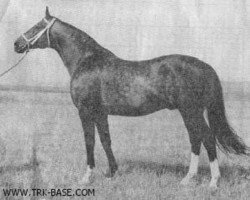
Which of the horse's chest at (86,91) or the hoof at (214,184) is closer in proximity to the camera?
the hoof at (214,184)

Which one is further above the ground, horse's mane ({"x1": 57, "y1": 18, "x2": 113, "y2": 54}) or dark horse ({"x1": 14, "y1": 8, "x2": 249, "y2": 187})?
horse's mane ({"x1": 57, "y1": 18, "x2": 113, "y2": 54})

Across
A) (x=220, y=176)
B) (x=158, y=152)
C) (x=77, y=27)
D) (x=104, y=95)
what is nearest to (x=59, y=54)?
(x=77, y=27)

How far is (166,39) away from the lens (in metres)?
3.26

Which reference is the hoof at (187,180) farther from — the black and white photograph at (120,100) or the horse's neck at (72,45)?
the horse's neck at (72,45)

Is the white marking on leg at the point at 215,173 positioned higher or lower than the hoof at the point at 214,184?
higher

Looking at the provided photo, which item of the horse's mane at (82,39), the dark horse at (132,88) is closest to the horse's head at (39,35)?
the dark horse at (132,88)

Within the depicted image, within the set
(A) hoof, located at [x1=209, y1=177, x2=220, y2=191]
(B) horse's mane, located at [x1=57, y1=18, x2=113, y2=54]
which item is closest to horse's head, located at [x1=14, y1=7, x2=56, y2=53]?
(B) horse's mane, located at [x1=57, y1=18, x2=113, y2=54]

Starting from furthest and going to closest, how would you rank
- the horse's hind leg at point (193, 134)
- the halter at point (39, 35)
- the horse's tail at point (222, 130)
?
the halter at point (39, 35) < the horse's tail at point (222, 130) < the horse's hind leg at point (193, 134)

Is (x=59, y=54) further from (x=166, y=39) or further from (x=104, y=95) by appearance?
(x=166, y=39)

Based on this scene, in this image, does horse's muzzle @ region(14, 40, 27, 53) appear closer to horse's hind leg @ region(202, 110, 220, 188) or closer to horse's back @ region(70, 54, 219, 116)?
horse's back @ region(70, 54, 219, 116)

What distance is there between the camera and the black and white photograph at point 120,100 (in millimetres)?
2938

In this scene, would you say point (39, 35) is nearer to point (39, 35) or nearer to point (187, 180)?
point (39, 35)

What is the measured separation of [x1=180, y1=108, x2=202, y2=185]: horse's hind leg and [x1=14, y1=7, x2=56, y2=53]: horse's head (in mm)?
1253

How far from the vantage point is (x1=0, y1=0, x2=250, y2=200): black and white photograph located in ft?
9.64
